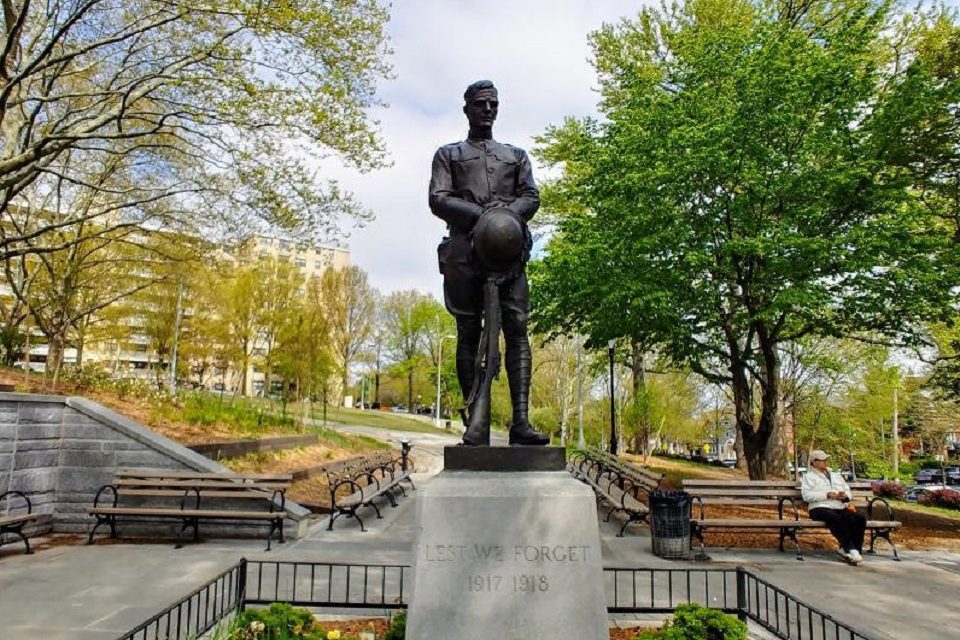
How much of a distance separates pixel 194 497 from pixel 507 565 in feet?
22.7

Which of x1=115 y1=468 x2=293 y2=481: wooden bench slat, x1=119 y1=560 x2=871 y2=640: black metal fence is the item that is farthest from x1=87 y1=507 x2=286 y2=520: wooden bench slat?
x1=119 y1=560 x2=871 y2=640: black metal fence

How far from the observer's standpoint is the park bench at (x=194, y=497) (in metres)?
8.62

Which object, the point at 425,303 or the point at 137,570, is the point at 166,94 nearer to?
the point at 137,570

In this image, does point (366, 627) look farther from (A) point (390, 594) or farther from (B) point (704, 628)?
(B) point (704, 628)

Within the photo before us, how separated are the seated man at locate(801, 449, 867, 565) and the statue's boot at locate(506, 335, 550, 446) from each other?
595 centimetres

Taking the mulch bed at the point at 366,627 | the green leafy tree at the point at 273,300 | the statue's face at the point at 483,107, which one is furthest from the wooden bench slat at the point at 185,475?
the green leafy tree at the point at 273,300

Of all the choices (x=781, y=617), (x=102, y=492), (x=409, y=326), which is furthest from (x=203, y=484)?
(x=409, y=326)

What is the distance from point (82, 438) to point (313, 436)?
932cm

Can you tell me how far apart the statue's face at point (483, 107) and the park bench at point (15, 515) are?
7225mm

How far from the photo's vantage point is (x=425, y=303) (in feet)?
202

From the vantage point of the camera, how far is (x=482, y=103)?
4965 mm

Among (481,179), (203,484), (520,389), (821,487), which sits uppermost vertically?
(481,179)

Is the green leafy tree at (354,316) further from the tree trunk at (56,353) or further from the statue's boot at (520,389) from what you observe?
the statue's boot at (520,389)

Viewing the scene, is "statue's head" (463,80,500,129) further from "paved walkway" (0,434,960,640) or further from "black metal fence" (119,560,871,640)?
"black metal fence" (119,560,871,640)
